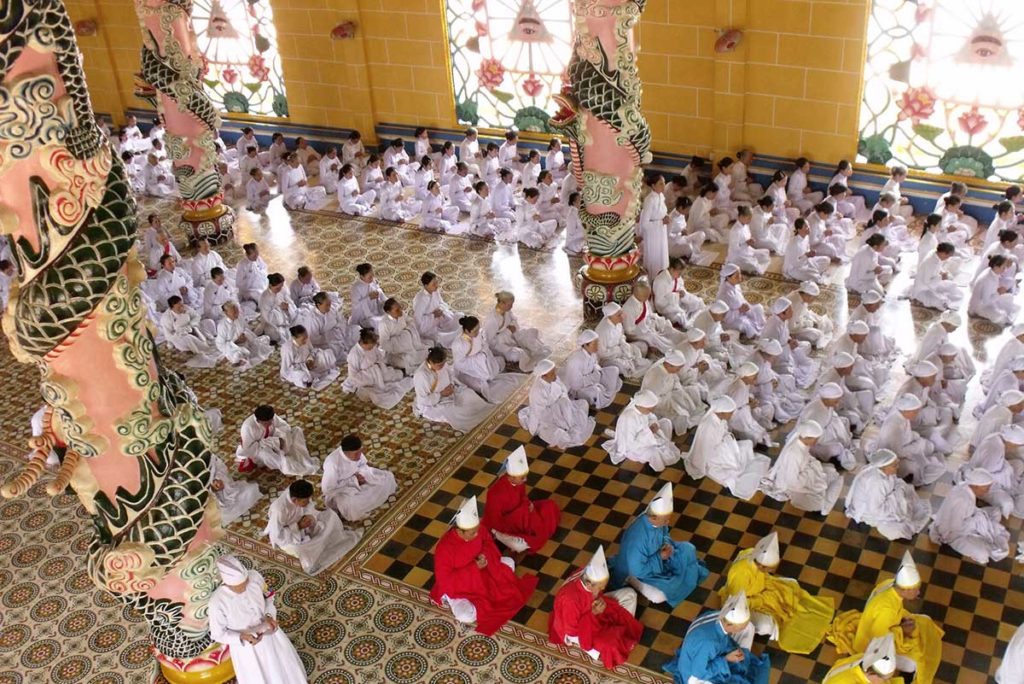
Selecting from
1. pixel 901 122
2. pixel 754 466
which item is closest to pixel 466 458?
pixel 754 466

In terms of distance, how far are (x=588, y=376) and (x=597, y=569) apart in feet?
13.2

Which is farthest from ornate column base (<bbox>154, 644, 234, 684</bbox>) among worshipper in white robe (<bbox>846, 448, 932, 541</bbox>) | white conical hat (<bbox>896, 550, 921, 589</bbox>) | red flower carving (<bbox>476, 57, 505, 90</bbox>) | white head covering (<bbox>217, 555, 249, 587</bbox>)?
red flower carving (<bbox>476, 57, 505, 90</bbox>)

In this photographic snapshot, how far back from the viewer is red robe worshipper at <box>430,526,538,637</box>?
8.81 metres

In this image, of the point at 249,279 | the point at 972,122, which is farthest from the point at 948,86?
the point at 249,279

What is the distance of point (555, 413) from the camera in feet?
37.3

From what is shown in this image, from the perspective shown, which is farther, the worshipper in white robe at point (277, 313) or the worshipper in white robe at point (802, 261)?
the worshipper in white robe at point (802, 261)

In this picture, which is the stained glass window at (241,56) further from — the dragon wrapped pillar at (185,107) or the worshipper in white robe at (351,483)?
the worshipper in white robe at (351,483)

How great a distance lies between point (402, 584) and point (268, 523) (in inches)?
65.4

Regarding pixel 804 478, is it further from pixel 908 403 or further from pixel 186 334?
pixel 186 334

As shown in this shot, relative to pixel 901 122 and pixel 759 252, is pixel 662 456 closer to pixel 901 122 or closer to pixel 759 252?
pixel 759 252

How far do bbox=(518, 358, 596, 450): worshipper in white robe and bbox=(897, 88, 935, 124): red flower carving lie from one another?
795 cm

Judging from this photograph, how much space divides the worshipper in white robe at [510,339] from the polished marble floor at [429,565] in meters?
0.64

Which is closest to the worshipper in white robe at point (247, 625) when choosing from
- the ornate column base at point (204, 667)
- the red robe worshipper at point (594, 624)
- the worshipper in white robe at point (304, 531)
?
the ornate column base at point (204, 667)

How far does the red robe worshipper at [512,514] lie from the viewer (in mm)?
9672
